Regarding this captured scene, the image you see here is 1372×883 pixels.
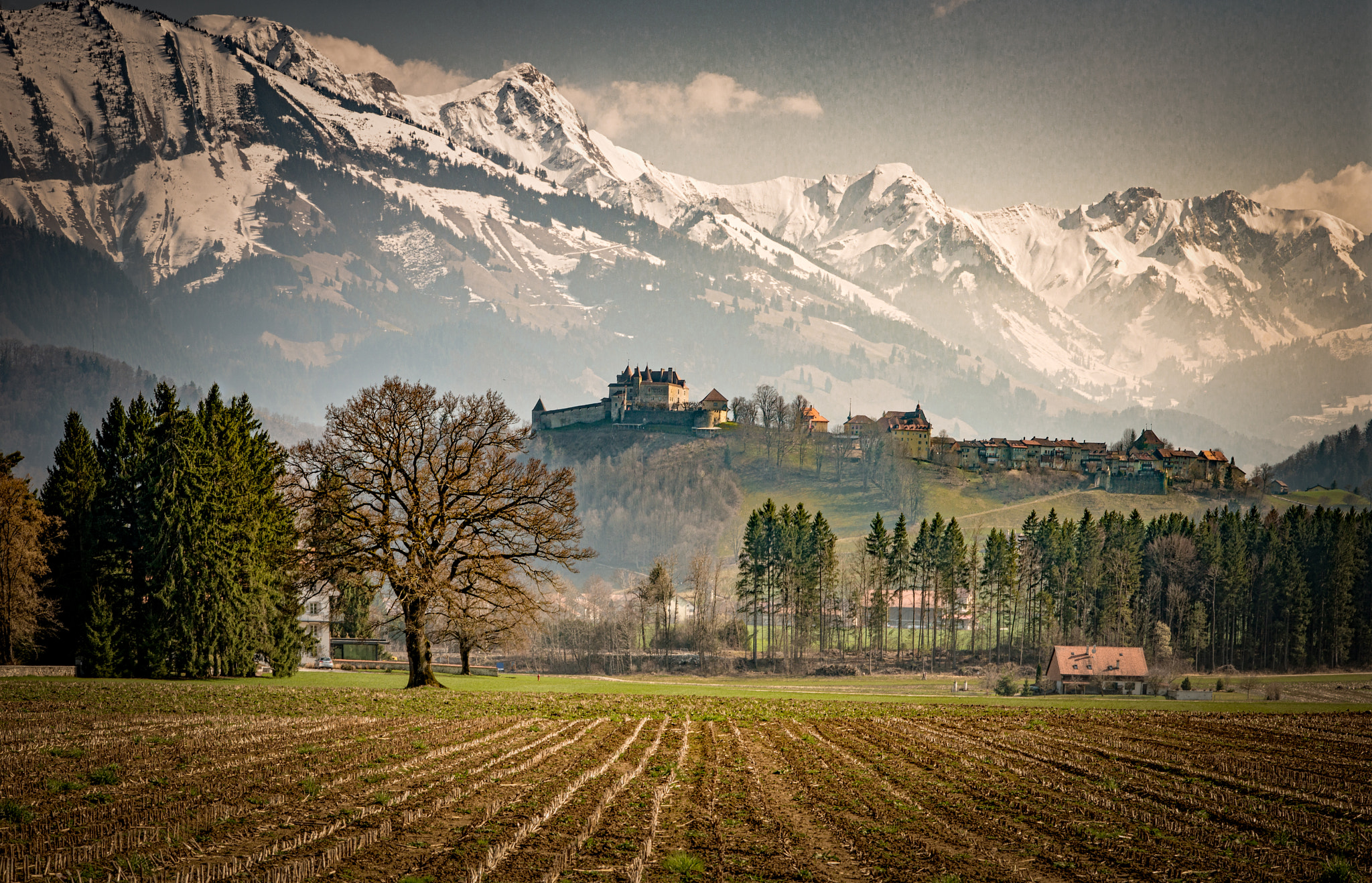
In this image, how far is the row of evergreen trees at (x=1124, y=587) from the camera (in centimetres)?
11612

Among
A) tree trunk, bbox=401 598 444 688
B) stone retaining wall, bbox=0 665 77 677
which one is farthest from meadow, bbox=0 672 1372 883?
stone retaining wall, bbox=0 665 77 677

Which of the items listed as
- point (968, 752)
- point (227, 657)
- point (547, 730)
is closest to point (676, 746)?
point (547, 730)

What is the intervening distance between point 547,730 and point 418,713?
593 centimetres

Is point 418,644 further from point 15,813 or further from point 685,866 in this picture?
point 685,866

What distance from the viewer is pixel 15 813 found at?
732 inches

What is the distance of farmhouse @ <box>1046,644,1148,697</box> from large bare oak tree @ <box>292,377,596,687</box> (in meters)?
58.0

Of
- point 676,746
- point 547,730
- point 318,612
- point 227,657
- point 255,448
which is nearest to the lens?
point 676,746

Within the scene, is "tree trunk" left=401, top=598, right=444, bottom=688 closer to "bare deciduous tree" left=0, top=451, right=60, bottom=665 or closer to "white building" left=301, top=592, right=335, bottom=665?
"bare deciduous tree" left=0, top=451, right=60, bottom=665

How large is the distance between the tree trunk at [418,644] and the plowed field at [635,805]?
44.1ft

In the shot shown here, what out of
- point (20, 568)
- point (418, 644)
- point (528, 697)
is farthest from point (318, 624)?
point (528, 697)

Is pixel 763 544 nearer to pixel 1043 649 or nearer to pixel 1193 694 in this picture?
pixel 1043 649

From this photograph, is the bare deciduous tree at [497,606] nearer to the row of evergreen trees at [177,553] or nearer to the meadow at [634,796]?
the meadow at [634,796]

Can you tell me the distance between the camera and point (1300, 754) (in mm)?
32844

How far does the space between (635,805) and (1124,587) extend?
109 m
